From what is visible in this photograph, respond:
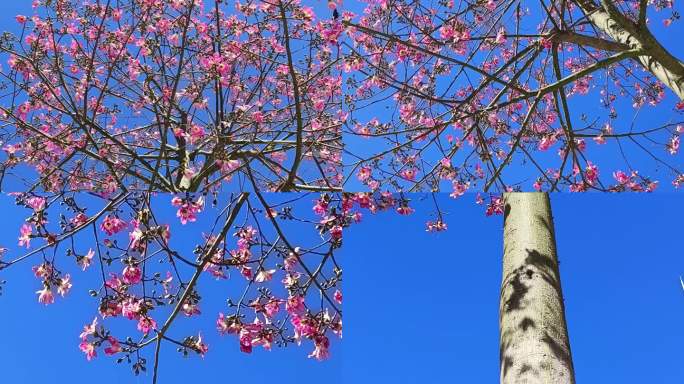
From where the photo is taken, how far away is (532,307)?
113 centimetres

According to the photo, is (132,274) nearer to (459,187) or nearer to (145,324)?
(145,324)

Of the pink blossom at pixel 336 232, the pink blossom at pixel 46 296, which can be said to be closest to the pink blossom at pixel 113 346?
the pink blossom at pixel 46 296

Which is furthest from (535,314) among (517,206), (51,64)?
(51,64)

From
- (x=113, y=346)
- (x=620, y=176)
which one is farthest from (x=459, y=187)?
(x=113, y=346)

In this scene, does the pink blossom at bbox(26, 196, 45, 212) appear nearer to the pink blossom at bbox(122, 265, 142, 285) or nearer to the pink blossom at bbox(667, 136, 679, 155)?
the pink blossom at bbox(122, 265, 142, 285)

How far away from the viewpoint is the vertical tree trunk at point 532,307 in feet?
3.28

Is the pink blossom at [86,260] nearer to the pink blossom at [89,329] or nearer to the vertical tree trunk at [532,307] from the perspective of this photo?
the pink blossom at [89,329]

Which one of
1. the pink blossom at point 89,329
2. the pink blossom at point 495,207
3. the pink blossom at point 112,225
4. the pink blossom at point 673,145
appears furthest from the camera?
the pink blossom at point 673,145

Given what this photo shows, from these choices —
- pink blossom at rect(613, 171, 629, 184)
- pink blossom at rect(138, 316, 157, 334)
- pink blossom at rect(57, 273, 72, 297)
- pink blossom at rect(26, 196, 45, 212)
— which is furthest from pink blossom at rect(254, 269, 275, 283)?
pink blossom at rect(613, 171, 629, 184)

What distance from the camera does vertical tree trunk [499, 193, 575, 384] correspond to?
3.28 feet

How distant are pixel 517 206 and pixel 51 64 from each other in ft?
9.13

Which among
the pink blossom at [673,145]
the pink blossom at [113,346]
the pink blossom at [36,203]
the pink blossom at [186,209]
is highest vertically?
the pink blossom at [673,145]

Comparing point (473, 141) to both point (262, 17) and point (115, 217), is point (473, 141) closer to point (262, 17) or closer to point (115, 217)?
point (262, 17)

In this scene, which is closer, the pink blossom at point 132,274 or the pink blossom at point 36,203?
the pink blossom at point 132,274
